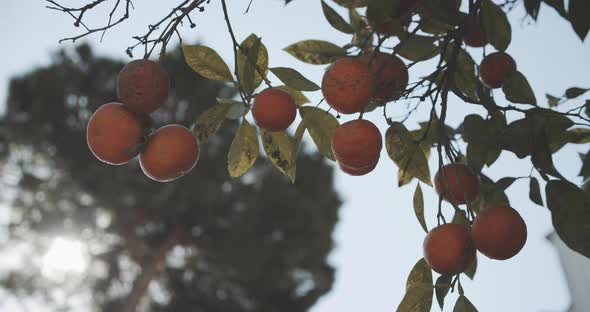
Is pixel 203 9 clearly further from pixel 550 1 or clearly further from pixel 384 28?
pixel 550 1

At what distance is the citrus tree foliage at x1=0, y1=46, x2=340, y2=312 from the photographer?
8.26 m

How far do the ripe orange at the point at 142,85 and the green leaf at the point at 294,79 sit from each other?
205 mm

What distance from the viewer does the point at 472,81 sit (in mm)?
890

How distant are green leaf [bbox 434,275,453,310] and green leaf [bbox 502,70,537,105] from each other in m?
0.31

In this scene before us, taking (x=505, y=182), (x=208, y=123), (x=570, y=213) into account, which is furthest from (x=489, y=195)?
(x=208, y=123)

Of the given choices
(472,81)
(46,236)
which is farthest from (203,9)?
(46,236)

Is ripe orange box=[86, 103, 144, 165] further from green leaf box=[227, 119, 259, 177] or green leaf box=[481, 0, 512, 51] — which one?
green leaf box=[481, 0, 512, 51]

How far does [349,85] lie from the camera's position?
0.67 meters

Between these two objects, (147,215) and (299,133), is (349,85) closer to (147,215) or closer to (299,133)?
(299,133)

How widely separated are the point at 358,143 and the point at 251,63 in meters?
0.22

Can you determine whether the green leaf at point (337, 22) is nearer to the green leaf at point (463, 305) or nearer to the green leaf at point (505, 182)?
the green leaf at point (505, 182)

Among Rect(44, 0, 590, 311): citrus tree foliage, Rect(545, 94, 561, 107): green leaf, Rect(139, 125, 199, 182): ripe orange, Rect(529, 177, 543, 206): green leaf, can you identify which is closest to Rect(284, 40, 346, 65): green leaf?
Rect(44, 0, 590, 311): citrus tree foliage

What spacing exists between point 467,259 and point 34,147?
9.34 m

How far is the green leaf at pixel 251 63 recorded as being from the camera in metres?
0.74
